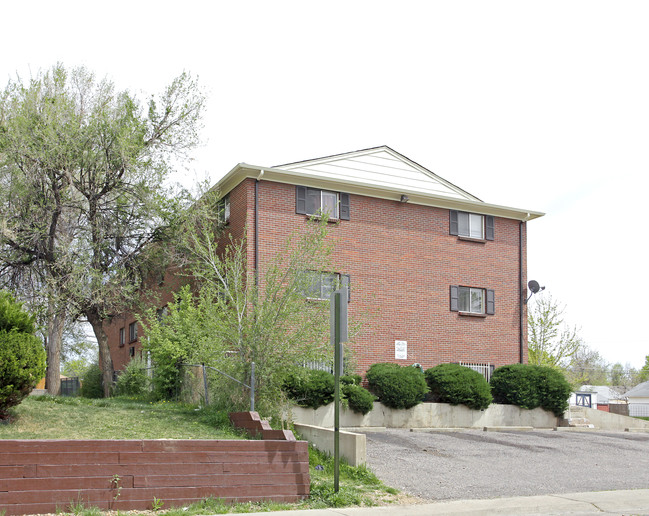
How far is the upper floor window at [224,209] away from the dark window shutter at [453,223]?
817 cm

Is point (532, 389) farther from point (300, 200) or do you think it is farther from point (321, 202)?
point (300, 200)

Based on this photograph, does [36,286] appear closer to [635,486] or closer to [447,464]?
[447,464]

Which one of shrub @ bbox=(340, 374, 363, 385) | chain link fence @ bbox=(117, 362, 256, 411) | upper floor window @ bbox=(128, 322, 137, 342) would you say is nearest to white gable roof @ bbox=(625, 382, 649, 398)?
upper floor window @ bbox=(128, 322, 137, 342)

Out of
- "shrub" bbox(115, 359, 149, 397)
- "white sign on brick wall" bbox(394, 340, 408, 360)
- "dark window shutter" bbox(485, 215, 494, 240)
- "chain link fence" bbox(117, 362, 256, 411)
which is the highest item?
"dark window shutter" bbox(485, 215, 494, 240)

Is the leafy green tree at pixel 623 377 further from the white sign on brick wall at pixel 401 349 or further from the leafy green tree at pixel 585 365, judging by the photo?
the white sign on brick wall at pixel 401 349

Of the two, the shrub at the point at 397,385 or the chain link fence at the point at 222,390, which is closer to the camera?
the chain link fence at the point at 222,390

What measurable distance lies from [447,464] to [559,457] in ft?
11.5

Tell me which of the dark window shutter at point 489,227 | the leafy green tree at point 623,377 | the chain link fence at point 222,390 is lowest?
the leafy green tree at point 623,377

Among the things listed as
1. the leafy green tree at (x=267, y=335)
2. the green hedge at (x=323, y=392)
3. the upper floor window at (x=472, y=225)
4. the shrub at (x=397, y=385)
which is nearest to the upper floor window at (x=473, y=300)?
the upper floor window at (x=472, y=225)

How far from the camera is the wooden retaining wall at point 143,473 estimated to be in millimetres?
8727

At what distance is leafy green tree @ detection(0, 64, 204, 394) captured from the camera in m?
19.6

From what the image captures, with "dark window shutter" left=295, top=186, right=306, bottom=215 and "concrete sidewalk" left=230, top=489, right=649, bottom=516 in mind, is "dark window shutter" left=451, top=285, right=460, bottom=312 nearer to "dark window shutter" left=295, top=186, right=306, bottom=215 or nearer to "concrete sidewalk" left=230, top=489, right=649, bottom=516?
"dark window shutter" left=295, top=186, right=306, bottom=215

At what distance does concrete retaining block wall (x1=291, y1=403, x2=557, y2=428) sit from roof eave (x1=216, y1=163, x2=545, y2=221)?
739 centimetres

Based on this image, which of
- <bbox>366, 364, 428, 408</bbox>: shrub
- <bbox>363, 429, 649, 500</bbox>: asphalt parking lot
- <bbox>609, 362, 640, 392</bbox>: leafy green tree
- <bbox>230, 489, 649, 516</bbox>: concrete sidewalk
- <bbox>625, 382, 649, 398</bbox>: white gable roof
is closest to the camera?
<bbox>230, 489, 649, 516</bbox>: concrete sidewalk
